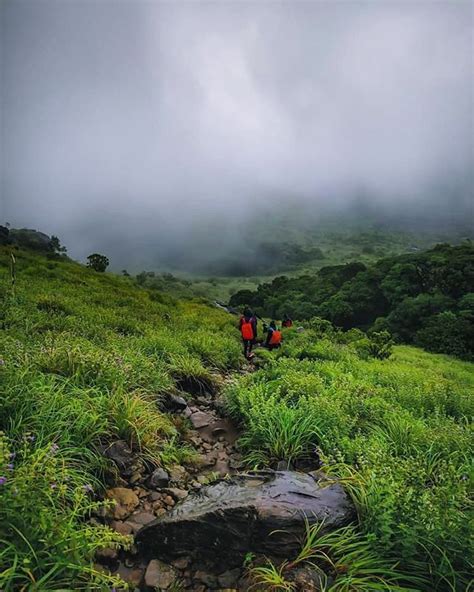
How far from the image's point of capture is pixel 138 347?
10.1m

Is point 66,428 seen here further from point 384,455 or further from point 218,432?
point 384,455

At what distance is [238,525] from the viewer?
12.7 feet

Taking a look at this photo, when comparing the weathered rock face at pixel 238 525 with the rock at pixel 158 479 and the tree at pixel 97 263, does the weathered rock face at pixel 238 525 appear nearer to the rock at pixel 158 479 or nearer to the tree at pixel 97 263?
the rock at pixel 158 479

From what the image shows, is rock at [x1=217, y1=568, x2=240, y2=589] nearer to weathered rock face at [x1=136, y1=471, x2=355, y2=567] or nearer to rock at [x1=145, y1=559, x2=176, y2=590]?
weathered rock face at [x1=136, y1=471, x2=355, y2=567]

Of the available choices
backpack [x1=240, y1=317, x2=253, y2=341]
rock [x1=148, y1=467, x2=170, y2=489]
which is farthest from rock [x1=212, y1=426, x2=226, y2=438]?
backpack [x1=240, y1=317, x2=253, y2=341]

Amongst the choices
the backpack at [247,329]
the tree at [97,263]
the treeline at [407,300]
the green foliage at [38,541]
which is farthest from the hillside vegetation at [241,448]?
the tree at [97,263]

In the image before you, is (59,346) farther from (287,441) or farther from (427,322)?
(427,322)

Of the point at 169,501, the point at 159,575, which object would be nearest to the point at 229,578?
the point at 159,575

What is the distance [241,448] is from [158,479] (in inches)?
70.1

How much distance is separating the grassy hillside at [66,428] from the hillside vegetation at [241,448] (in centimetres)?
2

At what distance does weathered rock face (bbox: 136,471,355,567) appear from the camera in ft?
12.5

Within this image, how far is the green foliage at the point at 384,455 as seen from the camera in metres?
3.32

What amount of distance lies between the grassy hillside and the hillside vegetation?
0.02m

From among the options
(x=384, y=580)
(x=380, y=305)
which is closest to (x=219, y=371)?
(x=384, y=580)
